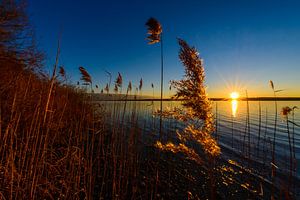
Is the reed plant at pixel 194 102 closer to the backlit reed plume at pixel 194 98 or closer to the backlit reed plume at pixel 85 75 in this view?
the backlit reed plume at pixel 194 98

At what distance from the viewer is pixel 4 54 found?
7641 mm

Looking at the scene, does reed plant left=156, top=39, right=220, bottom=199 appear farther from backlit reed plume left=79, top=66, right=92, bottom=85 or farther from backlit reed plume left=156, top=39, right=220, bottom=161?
backlit reed plume left=79, top=66, right=92, bottom=85

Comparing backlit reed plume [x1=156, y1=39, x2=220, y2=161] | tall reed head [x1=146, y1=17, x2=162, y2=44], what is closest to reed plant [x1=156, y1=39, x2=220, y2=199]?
backlit reed plume [x1=156, y1=39, x2=220, y2=161]

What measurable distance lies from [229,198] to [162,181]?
4.68 feet

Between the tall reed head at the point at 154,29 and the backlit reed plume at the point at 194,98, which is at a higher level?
the tall reed head at the point at 154,29

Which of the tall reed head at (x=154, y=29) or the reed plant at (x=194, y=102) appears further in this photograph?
the tall reed head at (x=154, y=29)

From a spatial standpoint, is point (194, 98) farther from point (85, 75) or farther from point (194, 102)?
point (85, 75)

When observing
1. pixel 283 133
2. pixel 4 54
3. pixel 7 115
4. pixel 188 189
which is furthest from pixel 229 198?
pixel 4 54

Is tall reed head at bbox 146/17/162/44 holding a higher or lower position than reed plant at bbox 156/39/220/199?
higher

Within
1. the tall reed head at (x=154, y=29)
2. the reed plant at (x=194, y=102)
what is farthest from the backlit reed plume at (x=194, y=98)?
the tall reed head at (x=154, y=29)

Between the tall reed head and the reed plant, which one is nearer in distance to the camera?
the reed plant

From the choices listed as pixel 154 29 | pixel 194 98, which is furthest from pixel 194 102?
pixel 154 29

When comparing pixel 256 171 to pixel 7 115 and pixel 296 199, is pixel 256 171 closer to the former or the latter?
pixel 296 199

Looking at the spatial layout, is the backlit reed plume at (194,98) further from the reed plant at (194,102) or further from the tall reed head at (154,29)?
the tall reed head at (154,29)
